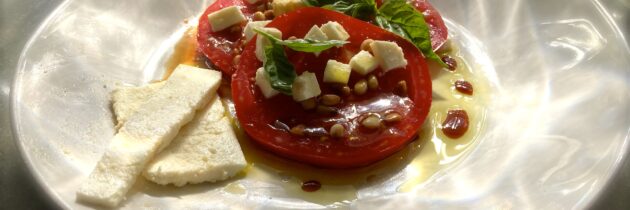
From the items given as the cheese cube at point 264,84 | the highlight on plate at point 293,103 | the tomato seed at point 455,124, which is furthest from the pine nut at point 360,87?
the tomato seed at point 455,124

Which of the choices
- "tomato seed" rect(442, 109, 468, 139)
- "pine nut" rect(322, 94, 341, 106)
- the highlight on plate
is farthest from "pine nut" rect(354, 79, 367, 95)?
"tomato seed" rect(442, 109, 468, 139)

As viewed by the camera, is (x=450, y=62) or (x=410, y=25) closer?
(x=410, y=25)

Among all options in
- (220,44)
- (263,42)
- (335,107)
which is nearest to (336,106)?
(335,107)

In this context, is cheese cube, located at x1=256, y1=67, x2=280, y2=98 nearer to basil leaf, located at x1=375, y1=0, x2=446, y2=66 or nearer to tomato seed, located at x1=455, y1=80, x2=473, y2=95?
basil leaf, located at x1=375, y1=0, x2=446, y2=66

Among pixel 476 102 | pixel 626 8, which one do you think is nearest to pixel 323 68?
pixel 476 102

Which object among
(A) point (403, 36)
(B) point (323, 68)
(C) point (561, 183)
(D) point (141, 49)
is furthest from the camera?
(D) point (141, 49)

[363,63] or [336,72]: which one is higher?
[363,63]

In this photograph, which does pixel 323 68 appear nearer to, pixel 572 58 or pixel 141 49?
pixel 141 49

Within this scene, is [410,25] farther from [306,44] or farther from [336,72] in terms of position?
[306,44]
